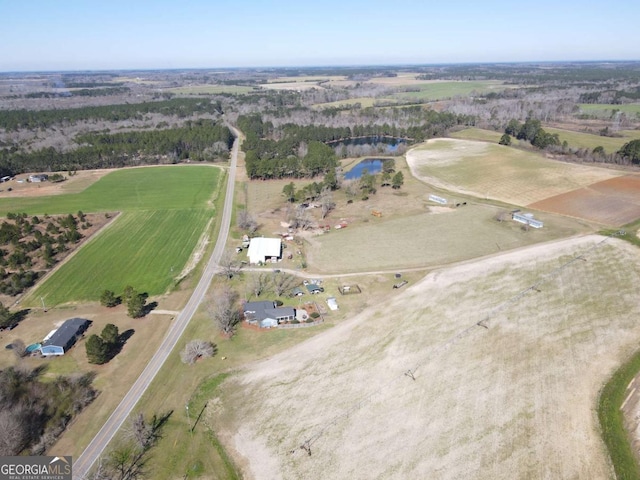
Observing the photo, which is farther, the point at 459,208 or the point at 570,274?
the point at 459,208

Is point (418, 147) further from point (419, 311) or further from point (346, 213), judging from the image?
point (419, 311)

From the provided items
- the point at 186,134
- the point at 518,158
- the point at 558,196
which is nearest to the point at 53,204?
the point at 186,134

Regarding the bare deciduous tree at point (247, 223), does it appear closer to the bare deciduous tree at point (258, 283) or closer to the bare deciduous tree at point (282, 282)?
the bare deciduous tree at point (258, 283)

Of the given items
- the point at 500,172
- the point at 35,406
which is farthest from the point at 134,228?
the point at 500,172

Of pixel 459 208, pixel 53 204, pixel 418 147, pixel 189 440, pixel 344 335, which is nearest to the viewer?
pixel 189 440

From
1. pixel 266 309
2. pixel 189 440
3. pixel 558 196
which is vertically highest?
pixel 558 196

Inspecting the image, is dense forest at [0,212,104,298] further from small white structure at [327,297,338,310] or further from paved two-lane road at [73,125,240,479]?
small white structure at [327,297,338,310]

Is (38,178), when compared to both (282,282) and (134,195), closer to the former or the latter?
(134,195)
